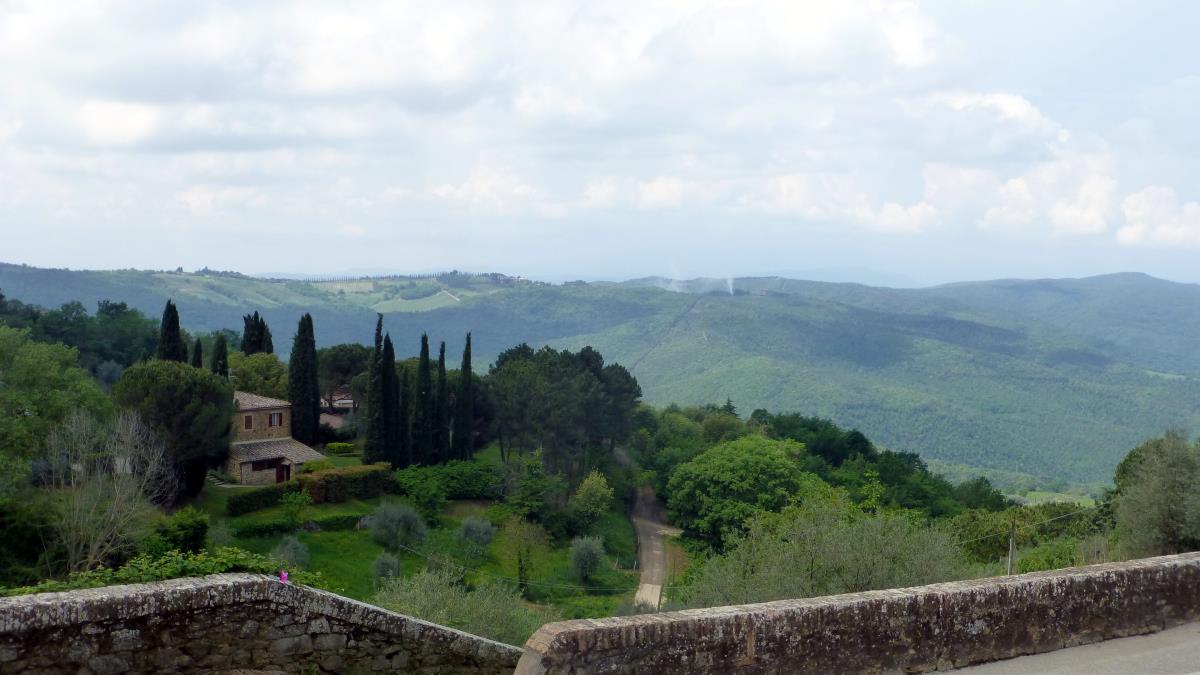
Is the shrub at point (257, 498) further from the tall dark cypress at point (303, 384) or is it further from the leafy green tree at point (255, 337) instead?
the leafy green tree at point (255, 337)

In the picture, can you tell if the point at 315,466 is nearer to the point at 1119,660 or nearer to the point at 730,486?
the point at 730,486

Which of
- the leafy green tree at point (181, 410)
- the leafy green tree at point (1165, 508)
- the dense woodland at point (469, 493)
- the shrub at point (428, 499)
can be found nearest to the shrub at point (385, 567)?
the dense woodland at point (469, 493)

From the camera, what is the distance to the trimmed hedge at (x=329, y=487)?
139 ft

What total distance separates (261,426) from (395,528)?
41.2ft

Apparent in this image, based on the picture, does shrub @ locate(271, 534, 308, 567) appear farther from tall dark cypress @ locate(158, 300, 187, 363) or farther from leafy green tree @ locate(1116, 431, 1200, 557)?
leafy green tree @ locate(1116, 431, 1200, 557)

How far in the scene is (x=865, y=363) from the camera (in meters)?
186

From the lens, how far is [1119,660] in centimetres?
719

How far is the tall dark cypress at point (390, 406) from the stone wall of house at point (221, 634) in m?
45.8

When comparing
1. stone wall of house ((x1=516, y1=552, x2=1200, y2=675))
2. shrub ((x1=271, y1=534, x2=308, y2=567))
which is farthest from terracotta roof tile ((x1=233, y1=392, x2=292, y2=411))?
stone wall of house ((x1=516, y1=552, x2=1200, y2=675))

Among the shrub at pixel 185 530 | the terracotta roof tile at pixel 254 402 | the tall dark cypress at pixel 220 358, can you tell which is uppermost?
the tall dark cypress at pixel 220 358

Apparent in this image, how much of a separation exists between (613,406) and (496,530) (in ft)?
67.2

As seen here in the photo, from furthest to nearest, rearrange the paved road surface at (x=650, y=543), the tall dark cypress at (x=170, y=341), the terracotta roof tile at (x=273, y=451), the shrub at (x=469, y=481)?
the shrub at (x=469, y=481)
the tall dark cypress at (x=170, y=341)
the terracotta roof tile at (x=273, y=451)
the paved road surface at (x=650, y=543)

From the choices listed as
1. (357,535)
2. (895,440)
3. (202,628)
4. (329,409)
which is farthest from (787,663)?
(895,440)

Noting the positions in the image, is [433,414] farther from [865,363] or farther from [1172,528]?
[865,363]
